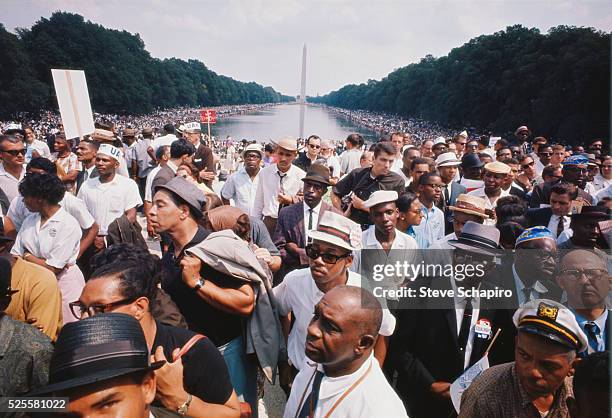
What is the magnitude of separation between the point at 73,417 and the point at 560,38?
53.7 m

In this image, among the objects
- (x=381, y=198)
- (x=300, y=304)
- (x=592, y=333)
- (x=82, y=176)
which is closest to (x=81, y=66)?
(x=82, y=176)

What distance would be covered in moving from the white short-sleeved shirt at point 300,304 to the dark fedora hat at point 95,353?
137 centimetres

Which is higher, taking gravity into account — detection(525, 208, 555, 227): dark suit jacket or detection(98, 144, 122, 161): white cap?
detection(98, 144, 122, 161): white cap

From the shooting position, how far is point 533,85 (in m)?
45.2

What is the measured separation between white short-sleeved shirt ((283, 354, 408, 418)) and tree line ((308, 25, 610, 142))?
120 feet

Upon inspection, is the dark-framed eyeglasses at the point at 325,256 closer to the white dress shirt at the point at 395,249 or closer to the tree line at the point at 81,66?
the white dress shirt at the point at 395,249

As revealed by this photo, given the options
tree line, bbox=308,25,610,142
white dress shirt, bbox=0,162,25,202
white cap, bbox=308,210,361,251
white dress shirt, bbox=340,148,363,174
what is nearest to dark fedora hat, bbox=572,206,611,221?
white cap, bbox=308,210,361,251

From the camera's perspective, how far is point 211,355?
2.10 meters

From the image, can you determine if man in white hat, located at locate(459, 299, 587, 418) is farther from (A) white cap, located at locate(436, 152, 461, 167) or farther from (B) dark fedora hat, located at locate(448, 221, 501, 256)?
(A) white cap, located at locate(436, 152, 461, 167)

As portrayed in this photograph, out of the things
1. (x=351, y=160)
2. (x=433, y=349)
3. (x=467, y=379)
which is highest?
(x=467, y=379)

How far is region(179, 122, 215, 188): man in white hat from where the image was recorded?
20.6 feet

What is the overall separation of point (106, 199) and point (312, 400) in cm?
376

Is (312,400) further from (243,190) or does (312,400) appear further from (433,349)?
(243,190)

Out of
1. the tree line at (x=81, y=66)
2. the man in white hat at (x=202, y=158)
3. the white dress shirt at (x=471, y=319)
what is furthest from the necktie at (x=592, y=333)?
the tree line at (x=81, y=66)
